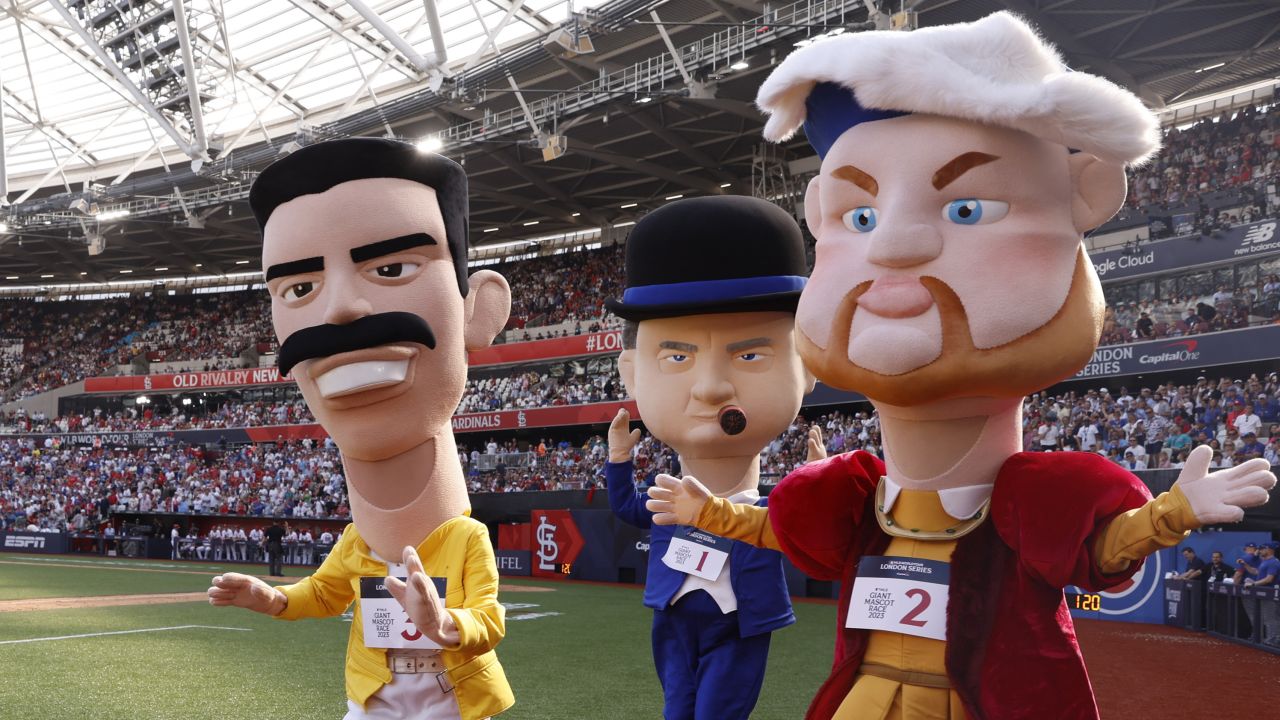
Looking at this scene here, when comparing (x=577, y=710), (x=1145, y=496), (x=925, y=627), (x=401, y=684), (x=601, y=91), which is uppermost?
(x=601, y=91)

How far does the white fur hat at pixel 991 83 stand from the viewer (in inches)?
102

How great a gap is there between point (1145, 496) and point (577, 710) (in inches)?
202

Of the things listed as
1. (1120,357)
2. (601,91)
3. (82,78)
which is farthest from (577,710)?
(82,78)

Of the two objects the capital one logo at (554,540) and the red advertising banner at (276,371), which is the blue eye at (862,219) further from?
the red advertising banner at (276,371)

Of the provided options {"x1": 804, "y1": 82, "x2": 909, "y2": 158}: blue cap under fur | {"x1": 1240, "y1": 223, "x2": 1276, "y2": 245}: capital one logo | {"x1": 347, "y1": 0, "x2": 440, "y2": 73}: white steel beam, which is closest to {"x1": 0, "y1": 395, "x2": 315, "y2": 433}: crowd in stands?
{"x1": 347, "y1": 0, "x2": 440, "y2": 73}: white steel beam

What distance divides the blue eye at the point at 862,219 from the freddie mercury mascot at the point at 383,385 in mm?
1563

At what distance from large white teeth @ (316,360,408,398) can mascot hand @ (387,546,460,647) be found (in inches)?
35.2

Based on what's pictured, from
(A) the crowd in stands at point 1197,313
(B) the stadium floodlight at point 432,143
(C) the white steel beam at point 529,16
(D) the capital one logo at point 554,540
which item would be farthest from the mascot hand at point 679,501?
(C) the white steel beam at point 529,16

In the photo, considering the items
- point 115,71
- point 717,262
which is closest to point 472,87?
point 115,71

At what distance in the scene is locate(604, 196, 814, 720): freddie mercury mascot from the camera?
4.10 meters

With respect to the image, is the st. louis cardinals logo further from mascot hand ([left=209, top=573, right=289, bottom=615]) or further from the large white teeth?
the large white teeth

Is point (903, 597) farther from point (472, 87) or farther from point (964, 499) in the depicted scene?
point (472, 87)

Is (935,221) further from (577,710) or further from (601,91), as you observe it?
(601,91)

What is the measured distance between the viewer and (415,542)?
3713 mm
